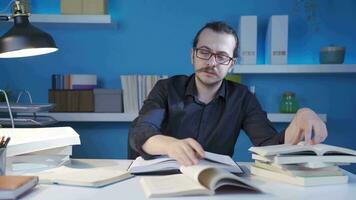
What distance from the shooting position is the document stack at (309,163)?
3.33 ft

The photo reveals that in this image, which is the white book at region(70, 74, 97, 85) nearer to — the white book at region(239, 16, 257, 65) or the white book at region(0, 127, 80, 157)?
the white book at region(239, 16, 257, 65)

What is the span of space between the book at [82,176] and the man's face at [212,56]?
0.68 meters

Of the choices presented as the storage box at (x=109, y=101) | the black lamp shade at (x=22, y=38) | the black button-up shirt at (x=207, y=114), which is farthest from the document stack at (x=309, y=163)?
the storage box at (x=109, y=101)

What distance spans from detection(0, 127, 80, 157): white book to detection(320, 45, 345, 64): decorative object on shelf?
74.0 inches

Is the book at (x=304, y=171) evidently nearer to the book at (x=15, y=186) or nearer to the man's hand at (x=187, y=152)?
the man's hand at (x=187, y=152)

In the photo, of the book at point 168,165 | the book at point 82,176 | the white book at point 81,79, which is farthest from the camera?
the white book at point 81,79

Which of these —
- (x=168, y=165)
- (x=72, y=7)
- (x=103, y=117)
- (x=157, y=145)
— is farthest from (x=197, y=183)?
(x=72, y=7)

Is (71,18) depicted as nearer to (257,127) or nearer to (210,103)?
(210,103)

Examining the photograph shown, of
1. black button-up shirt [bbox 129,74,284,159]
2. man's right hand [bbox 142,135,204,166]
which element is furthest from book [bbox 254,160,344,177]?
black button-up shirt [bbox 129,74,284,159]

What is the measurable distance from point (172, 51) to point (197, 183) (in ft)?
6.32

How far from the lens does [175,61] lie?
2.77m

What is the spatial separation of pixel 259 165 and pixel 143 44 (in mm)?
1788

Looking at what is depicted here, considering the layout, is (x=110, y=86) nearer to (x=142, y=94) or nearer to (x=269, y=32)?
(x=142, y=94)

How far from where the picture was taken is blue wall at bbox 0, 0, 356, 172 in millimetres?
2707
